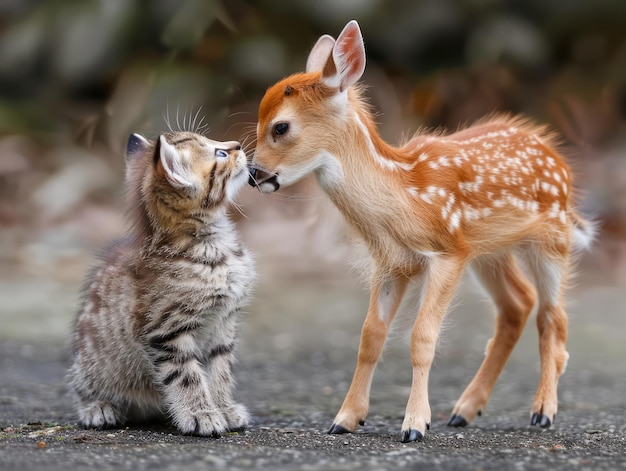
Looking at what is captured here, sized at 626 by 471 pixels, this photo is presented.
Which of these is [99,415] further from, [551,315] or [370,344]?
[551,315]

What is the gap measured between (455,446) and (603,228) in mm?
7487

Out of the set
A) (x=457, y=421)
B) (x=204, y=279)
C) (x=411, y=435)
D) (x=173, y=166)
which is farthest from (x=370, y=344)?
(x=173, y=166)

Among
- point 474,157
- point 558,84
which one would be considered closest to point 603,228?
point 558,84

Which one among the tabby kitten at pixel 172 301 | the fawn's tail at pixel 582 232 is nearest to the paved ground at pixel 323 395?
the tabby kitten at pixel 172 301

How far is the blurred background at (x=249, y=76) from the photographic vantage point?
39.7ft

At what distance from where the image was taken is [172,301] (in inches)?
184

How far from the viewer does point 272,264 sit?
35.3 ft

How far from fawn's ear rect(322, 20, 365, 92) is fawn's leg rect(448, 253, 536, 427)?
136 centimetres

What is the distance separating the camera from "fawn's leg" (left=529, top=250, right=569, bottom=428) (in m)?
5.43

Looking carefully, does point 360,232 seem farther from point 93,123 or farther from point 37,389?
point 93,123

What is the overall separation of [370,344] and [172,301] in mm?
1013

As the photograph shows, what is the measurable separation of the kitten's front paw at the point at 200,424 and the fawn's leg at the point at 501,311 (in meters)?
1.44

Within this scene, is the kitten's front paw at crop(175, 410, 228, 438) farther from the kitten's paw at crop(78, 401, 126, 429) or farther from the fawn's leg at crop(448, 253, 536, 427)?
the fawn's leg at crop(448, 253, 536, 427)

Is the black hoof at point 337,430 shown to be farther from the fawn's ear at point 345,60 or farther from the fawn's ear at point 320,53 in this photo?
the fawn's ear at point 320,53
